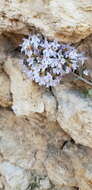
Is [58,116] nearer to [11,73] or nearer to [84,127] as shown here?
[84,127]

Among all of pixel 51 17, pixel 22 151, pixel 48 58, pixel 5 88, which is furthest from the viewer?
pixel 22 151

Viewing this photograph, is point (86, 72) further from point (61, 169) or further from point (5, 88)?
point (61, 169)

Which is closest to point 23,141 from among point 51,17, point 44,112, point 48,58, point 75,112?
point 44,112

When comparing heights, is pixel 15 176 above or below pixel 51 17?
below

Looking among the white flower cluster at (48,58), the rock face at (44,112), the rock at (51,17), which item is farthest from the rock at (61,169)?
the rock at (51,17)

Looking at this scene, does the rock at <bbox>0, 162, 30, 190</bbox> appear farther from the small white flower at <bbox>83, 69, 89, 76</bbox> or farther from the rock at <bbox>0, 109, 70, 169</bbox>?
the small white flower at <bbox>83, 69, 89, 76</bbox>

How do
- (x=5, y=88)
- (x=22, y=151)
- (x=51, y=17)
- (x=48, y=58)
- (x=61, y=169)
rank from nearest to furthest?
(x=51, y=17) < (x=48, y=58) < (x=5, y=88) < (x=61, y=169) < (x=22, y=151)

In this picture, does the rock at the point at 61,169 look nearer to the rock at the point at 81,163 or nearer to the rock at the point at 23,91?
the rock at the point at 81,163
